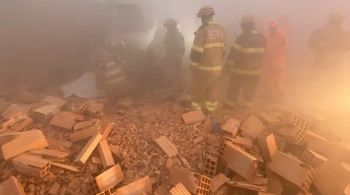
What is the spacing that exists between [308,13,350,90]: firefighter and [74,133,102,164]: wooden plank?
5.69 m

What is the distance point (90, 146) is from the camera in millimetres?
5672

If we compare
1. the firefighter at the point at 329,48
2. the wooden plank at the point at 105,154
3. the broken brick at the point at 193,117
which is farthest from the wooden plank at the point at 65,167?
the firefighter at the point at 329,48

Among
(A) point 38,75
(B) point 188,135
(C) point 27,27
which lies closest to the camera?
(B) point 188,135

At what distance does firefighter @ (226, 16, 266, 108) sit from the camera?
7469 millimetres

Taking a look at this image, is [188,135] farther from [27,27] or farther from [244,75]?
[27,27]

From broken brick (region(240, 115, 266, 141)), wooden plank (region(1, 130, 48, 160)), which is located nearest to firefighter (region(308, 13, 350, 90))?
broken brick (region(240, 115, 266, 141))

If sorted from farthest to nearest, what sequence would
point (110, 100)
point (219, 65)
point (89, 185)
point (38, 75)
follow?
point (38, 75)
point (110, 100)
point (219, 65)
point (89, 185)

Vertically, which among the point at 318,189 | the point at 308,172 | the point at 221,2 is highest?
the point at 221,2

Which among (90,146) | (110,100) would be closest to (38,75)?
(110,100)

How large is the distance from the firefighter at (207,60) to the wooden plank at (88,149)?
8.14 ft

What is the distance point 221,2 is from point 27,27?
685cm

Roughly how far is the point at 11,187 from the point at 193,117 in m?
3.49

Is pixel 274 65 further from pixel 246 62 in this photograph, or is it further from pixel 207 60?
pixel 207 60

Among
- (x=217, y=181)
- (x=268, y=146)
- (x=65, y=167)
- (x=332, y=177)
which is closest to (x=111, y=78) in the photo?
(x=65, y=167)
